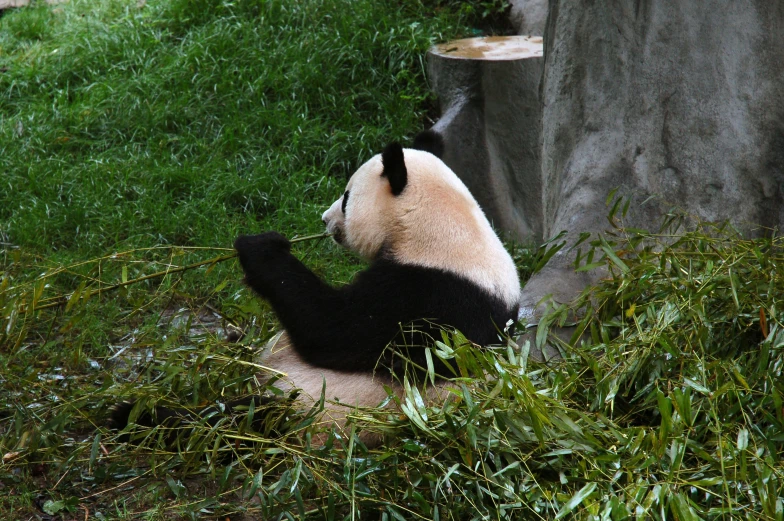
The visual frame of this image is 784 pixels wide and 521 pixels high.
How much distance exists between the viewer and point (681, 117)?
3.99 metres

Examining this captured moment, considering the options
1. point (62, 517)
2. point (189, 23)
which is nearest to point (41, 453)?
point (62, 517)

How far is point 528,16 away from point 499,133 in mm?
1876

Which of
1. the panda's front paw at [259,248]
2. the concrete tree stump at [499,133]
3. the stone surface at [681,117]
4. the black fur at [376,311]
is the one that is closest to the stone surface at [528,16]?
the concrete tree stump at [499,133]

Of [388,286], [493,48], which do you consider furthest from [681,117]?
[493,48]

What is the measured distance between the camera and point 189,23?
7648mm

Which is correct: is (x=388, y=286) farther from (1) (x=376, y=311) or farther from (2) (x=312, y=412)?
(2) (x=312, y=412)

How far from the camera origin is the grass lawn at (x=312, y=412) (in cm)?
248

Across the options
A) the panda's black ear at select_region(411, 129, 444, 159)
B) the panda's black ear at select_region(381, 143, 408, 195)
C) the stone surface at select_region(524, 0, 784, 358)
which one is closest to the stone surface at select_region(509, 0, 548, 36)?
the stone surface at select_region(524, 0, 784, 358)

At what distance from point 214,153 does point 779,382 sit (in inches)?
184

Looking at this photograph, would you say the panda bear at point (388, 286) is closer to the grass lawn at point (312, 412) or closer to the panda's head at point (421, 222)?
the panda's head at point (421, 222)

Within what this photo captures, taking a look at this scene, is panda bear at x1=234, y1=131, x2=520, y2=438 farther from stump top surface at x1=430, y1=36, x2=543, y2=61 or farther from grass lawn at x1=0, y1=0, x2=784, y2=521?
Answer: stump top surface at x1=430, y1=36, x2=543, y2=61

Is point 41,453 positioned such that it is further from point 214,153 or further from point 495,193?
point 495,193

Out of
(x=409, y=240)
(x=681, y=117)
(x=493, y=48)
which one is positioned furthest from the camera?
(x=493, y=48)

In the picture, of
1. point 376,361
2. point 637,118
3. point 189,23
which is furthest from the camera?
point 189,23
